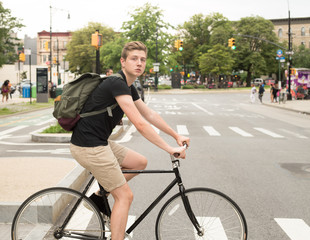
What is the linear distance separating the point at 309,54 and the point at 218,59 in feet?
87.3

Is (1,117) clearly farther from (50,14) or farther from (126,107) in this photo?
(50,14)

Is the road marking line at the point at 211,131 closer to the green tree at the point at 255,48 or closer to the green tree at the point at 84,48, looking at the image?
the green tree at the point at 255,48

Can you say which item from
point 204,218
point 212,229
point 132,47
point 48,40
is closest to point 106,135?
point 132,47

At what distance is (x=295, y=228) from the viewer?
4.66 m

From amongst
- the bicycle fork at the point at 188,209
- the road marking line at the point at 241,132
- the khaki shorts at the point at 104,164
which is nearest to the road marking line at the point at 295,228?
the bicycle fork at the point at 188,209

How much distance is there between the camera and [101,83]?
323 cm

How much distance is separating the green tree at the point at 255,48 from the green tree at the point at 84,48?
27.0 metres

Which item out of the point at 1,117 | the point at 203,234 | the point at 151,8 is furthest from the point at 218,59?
the point at 203,234

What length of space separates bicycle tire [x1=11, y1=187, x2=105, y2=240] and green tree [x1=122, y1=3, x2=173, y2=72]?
200 feet

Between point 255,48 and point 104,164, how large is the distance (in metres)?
87.2

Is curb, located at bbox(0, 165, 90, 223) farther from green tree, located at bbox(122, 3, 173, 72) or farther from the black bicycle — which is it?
green tree, located at bbox(122, 3, 173, 72)

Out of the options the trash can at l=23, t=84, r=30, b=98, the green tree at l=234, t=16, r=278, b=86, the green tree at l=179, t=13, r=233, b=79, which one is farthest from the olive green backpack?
the green tree at l=179, t=13, r=233, b=79

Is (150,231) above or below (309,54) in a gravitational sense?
below

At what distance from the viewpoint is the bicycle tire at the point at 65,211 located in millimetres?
3408
